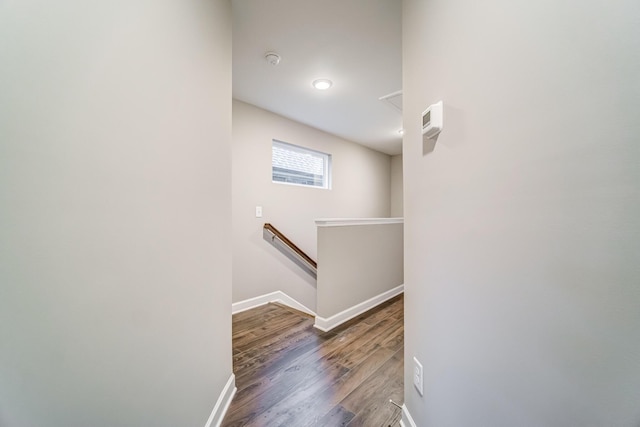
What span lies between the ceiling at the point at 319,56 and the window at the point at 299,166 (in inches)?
18.4

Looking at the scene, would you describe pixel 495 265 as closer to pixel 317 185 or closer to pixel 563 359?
pixel 563 359

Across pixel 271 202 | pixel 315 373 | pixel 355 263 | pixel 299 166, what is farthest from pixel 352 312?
pixel 299 166

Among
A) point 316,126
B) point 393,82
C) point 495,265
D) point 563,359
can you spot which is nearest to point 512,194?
point 495,265

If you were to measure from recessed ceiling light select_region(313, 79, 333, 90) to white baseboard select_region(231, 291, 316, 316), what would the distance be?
2441mm

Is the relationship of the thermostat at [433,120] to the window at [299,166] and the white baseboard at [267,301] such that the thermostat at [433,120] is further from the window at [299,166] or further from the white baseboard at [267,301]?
the white baseboard at [267,301]

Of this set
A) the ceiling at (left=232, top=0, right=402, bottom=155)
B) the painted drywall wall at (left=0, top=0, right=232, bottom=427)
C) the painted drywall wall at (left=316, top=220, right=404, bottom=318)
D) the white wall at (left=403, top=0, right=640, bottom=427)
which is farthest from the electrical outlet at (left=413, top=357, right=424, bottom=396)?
the ceiling at (left=232, top=0, right=402, bottom=155)

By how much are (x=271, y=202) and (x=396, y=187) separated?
3.14 metres

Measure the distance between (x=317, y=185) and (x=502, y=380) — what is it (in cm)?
332

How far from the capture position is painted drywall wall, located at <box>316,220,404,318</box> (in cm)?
225

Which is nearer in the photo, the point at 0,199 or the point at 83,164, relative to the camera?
the point at 0,199

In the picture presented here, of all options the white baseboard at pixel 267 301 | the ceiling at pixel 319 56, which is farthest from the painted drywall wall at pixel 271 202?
the ceiling at pixel 319 56

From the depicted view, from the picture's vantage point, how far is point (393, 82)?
7.66 feet

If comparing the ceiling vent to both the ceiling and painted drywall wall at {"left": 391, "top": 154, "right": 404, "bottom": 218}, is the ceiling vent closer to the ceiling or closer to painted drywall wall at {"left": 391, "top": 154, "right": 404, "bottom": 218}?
the ceiling

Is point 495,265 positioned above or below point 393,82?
below
